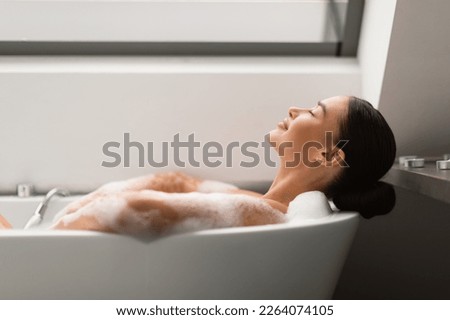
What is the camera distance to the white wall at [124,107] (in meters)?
2.62

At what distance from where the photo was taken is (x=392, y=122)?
254cm

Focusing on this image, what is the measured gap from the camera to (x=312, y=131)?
2096 millimetres

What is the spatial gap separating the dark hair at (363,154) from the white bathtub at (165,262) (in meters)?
0.25

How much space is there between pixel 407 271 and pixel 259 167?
0.77 meters

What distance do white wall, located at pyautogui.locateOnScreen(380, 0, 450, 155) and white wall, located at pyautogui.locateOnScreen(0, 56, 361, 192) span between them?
29 centimetres

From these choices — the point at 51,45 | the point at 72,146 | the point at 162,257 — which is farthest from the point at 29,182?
the point at 162,257

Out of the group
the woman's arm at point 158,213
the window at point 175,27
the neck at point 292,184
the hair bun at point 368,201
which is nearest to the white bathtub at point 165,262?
the woman's arm at point 158,213

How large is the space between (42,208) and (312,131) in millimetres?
1097


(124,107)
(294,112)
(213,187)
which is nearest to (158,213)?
(294,112)

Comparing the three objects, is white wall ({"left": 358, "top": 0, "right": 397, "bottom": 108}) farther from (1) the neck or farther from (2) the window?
(1) the neck

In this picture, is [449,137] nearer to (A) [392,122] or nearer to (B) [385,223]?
(A) [392,122]

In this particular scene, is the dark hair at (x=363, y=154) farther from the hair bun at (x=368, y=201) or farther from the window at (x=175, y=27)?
the window at (x=175, y=27)

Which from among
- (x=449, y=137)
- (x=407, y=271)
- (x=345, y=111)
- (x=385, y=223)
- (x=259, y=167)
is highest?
(x=345, y=111)

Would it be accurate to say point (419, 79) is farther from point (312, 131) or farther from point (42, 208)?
point (42, 208)
